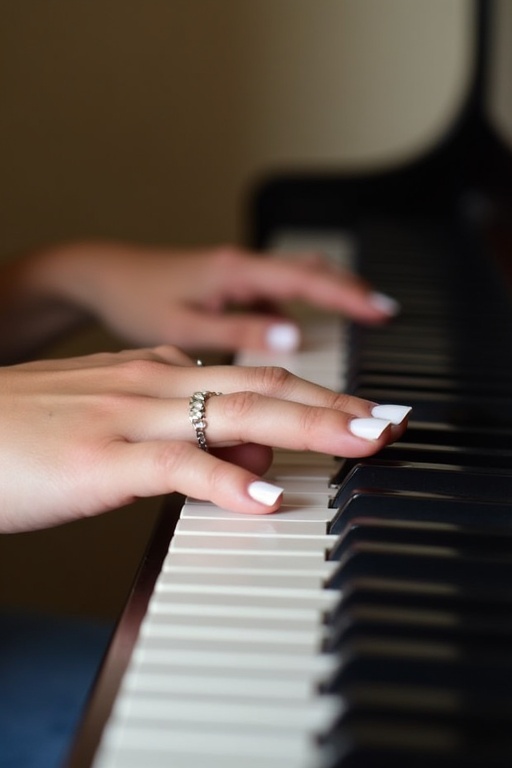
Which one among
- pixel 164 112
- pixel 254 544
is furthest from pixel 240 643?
pixel 164 112

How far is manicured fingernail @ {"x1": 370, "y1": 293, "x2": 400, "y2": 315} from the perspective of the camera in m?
1.16

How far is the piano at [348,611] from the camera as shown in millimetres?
453

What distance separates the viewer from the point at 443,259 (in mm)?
1395

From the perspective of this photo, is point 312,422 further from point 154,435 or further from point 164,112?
point 164,112

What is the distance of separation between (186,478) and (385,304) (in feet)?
1.78

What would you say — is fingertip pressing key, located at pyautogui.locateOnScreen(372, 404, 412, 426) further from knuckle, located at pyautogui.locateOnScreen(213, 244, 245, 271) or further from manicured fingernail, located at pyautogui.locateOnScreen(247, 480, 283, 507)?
knuckle, located at pyautogui.locateOnScreen(213, 244, 245, 271)

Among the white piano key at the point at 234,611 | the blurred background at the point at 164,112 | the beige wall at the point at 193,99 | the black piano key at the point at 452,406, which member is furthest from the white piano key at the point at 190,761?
the beige wall at the point at 193,99

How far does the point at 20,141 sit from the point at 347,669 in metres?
1.87

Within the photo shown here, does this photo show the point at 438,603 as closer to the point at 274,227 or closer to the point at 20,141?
the point at 274,227

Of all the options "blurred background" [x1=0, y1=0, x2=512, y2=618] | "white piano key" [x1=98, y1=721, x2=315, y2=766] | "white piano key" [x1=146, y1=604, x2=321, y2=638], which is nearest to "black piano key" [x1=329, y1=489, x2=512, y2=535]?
"white piano key" [x1=146, y1=604, x2=321, y2=638]

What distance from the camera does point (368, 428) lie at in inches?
27.9

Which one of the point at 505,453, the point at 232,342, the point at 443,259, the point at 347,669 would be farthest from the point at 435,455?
the point at 443,259

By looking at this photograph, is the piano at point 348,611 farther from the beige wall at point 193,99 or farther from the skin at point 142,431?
the beige wall at point 193,99

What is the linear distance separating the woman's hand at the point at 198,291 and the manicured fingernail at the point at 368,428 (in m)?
0.37
